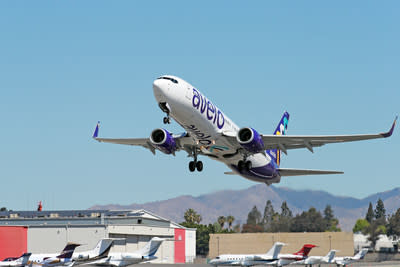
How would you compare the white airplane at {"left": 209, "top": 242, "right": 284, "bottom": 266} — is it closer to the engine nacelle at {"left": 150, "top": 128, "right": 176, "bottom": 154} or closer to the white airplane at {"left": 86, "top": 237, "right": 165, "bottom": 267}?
the white airplane at {"left": 86, "top": 237, "right": 165, "bottom": 267}

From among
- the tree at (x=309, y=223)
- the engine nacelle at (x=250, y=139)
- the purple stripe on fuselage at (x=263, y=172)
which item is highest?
the engine nacelle at (x=250, y=139)

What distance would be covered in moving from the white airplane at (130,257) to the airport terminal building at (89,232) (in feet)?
7.10

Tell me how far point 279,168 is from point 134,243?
43.8m

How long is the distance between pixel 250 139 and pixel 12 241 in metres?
45.1

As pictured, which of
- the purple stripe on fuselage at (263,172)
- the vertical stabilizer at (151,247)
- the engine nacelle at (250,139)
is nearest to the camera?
the engine nacelle at (250,139)

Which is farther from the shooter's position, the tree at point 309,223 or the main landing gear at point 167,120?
the tree at point 309,223

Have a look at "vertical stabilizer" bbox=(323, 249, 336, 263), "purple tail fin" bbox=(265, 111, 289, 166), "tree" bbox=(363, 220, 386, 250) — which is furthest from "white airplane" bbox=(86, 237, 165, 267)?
"tree" bbox=(363, 220, 386, 250)

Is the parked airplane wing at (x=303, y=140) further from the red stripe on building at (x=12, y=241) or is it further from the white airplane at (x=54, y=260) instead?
the red stripe on building at (x=12, y=241)

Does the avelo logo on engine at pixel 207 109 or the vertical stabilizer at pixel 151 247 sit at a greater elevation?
the avelo logo on engine at pixel 207 109

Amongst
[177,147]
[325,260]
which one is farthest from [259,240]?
[177,147]

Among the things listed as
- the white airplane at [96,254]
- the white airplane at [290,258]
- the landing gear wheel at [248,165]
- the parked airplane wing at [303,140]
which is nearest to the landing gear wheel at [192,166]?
the landing gear wheel at [248,165]

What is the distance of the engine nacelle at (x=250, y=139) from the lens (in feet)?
148

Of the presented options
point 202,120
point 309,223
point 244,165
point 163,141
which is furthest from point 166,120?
point 309,223

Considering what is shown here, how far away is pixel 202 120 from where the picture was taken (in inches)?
1706
